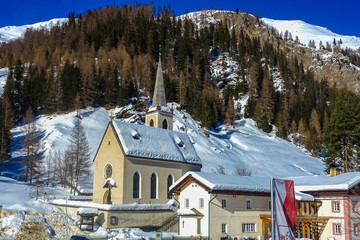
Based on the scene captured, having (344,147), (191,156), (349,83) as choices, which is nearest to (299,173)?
(344,147)

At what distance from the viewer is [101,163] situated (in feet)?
133

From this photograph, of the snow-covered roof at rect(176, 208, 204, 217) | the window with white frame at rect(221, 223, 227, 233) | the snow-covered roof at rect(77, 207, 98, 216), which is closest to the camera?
the snow-covered roof at rect(77, 207, 98, 216)

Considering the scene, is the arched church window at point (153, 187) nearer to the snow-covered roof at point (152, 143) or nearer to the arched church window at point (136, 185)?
the arched church window at point (136, 185)

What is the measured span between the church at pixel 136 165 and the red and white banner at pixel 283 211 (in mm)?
28315

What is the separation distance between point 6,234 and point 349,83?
512ft

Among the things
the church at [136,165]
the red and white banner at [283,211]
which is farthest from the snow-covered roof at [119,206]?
the red and white banner at [283,211]

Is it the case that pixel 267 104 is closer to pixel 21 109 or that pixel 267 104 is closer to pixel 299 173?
pixel 299 173

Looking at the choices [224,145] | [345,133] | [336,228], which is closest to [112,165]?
[336,228]

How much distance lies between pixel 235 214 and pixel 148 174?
11047 millimetres

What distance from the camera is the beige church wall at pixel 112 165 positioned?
37344 millimetres

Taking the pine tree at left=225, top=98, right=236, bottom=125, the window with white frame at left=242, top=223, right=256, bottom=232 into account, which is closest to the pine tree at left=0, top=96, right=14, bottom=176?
the window with white frame at left=242, top=223, right=256, bottom=232

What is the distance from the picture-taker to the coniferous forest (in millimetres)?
84312

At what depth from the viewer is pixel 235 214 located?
32969 mm

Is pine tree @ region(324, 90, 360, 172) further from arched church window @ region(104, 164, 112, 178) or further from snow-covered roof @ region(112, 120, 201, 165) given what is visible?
arched church window @ region(104, 164, 112, 178)
